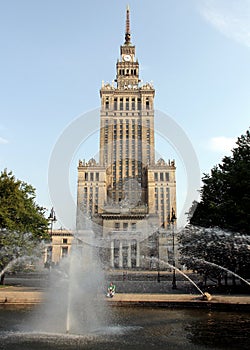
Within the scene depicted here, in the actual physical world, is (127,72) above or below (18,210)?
above

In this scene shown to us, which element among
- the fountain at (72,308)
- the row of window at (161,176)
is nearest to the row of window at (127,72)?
the row of window at (161,176)

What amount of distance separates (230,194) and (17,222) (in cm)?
2273

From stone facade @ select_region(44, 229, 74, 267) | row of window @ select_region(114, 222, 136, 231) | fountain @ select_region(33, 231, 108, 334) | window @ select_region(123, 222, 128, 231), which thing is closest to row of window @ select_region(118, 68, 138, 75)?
window @ select_region(123, 222, 128, 231)

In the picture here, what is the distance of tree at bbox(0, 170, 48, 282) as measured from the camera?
30.8 meters

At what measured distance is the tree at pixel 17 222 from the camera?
3082 centimetres

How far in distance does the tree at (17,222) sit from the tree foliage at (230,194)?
18.5 meters

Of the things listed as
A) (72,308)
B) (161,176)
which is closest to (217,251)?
(72,308)

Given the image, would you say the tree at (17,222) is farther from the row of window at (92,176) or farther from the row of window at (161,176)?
the row of window at (161,176)

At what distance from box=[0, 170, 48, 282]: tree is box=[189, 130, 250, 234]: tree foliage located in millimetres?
18517

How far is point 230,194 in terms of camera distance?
28125 mm

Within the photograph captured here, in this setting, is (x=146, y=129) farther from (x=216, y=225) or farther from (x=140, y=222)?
(x=216, y=225)

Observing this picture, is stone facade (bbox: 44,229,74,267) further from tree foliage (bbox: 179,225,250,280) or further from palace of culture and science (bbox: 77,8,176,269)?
tree foliage (bbox: 179,225,250,280)

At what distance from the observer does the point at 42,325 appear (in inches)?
538

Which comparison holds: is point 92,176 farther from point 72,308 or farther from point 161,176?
point 72,308
